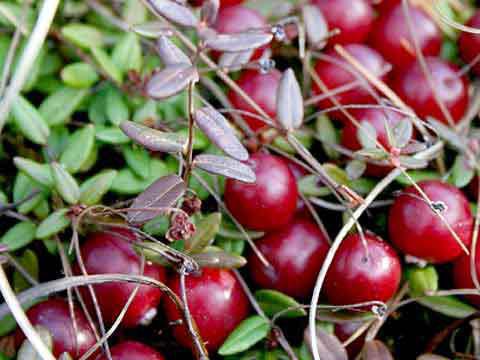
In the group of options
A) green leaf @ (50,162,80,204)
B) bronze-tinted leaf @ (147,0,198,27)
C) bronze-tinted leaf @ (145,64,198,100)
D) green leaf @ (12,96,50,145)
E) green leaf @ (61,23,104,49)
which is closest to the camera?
bronze-tinted leaf @ (145,64,198,100)

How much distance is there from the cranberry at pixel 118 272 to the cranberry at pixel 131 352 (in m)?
0.07

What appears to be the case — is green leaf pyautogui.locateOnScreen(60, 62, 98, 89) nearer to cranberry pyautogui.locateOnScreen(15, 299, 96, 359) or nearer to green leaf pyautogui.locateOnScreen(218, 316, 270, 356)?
cranberry pyautogui.locateOnScreen(15, 299, 96, 359)

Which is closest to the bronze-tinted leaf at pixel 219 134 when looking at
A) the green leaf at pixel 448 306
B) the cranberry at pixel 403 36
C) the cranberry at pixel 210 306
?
the cranberry at pixel 210 306

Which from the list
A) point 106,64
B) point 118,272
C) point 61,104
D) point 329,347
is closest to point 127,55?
point 106,64

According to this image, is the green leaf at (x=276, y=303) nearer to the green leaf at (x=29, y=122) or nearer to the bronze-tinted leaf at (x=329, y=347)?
the bronze-tinted leaf at (x=329, y=347)

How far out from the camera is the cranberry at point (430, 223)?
3.96 ft

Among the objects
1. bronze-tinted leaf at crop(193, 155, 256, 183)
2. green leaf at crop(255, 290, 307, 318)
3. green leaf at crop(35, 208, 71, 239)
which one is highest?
bronze-tinted leaf at crop(193, 155, 256, 183)

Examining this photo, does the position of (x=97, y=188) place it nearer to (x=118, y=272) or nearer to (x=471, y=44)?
(x=118, y=272)

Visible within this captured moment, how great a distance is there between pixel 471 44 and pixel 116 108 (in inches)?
32.3

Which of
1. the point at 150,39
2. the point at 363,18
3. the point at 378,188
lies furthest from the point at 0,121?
the point at 363,18

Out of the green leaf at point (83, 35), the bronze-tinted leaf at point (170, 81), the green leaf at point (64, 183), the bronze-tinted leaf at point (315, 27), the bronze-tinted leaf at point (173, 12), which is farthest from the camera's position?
the bronze-tinted leaf at point (315, 27)

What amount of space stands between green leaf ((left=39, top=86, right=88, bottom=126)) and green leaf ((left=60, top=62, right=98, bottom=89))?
0.06 ft

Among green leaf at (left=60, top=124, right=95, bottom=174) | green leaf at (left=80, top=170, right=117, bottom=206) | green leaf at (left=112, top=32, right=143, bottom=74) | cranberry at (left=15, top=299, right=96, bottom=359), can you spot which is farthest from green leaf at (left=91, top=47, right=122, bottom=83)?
cranberry at (left=15, top=299, right=96, bottom=359)

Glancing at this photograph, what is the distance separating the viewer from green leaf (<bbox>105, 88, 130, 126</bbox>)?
1.33m
